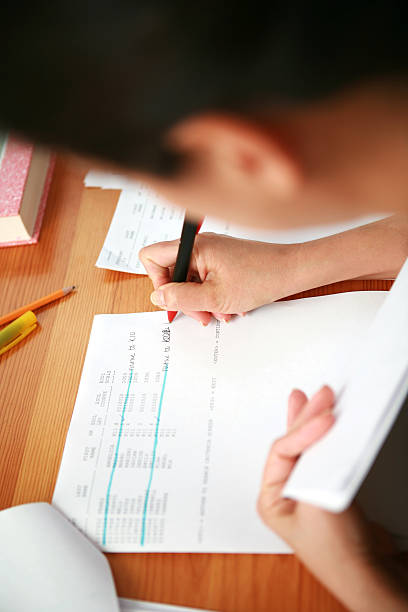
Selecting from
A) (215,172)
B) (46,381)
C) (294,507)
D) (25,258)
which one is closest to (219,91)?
(215,172)

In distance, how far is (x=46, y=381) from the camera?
650mm

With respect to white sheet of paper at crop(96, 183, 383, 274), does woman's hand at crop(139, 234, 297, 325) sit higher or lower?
lower

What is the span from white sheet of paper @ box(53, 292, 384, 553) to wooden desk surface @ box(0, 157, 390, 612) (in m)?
0.02

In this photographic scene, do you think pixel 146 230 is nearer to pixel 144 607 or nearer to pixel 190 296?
pixel 190 296

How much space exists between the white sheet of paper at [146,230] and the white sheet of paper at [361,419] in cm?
26

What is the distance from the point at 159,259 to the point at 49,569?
0.38 metres

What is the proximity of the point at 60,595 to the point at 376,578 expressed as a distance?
0.91ft

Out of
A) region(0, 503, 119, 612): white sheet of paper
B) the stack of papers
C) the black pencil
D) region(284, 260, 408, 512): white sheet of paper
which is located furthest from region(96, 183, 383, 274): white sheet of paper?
region(0, 503, 119, 612): white sheet of paper

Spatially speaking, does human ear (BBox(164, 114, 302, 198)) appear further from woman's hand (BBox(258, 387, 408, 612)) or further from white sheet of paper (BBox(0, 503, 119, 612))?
white sheet of paper (BBox(0, 503, 119, 612))

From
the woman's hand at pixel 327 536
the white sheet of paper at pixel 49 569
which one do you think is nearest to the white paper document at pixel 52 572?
the white sheet of paper at pixel 49 569

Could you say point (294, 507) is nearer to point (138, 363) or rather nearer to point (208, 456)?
point (208, 456)

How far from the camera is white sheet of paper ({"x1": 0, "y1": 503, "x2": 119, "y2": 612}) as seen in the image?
0.45 meters

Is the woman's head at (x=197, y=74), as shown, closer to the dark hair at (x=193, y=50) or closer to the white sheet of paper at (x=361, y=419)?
the dark hair at (x=193, y=50)

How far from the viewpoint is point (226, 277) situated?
0.63 metres
